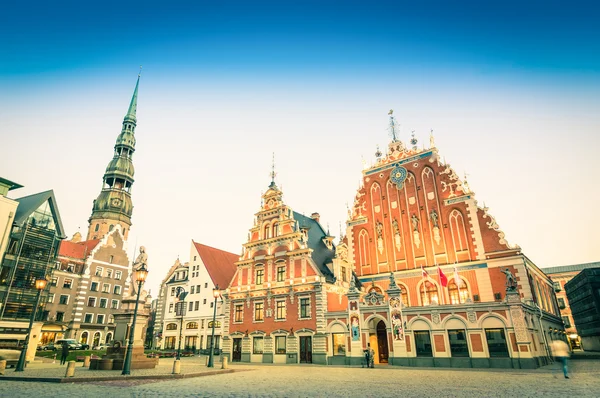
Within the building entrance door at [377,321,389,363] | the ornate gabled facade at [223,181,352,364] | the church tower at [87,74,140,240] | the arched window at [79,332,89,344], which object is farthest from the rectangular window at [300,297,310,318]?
the church tower at [87,74,140,240]

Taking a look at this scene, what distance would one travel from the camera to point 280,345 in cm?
3164

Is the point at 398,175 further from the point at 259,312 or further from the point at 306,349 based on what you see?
the point at 259,312

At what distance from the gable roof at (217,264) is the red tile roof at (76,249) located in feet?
67.8

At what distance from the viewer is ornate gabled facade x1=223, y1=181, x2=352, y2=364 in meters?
30.5

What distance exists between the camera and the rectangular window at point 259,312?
Answer: 110 ft

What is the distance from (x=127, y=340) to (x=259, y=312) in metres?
14.2

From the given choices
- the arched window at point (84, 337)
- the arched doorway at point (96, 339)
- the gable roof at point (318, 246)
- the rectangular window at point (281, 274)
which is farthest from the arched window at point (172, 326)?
the gable roof at point (318, 246)

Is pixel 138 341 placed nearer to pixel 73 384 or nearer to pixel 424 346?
pixel 73 384

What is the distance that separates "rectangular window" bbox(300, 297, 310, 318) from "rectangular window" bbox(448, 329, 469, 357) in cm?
1157

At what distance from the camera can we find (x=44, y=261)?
4088 centimetres

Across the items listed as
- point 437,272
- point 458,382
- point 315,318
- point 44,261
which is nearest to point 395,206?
point 437,272

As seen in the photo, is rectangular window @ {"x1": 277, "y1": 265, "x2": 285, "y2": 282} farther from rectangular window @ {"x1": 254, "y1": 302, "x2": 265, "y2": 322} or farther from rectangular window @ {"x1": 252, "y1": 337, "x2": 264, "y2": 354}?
rectangular window @ {"x1": 252, "y1": 337, "x2": 264, "y2": 354}

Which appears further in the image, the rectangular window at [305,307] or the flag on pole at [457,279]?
the rectangular window at [305,307]

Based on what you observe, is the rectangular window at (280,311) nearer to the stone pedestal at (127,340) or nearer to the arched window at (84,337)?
the stone pedestal at (127,340)
